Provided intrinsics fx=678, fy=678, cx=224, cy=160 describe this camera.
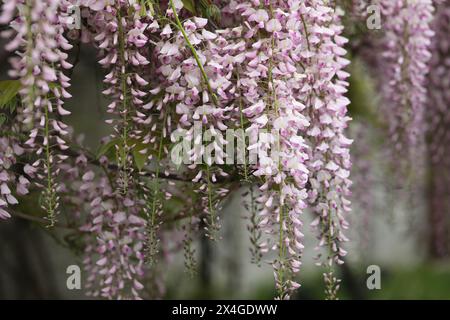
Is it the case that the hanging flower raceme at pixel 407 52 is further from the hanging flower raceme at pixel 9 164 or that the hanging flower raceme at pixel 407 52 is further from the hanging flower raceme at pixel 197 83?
the hanging flower raceme at pixel 9 164

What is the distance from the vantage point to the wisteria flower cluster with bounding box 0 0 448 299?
1493 mm

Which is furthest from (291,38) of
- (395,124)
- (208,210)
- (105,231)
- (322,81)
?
(395,124)

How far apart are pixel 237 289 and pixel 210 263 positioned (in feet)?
1.13

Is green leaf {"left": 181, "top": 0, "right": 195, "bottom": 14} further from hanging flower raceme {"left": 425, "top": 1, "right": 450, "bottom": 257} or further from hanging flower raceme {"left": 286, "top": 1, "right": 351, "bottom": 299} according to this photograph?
hanging flower raceme {"left": 425, "top": 1, "right": 450, "bottom": 257}

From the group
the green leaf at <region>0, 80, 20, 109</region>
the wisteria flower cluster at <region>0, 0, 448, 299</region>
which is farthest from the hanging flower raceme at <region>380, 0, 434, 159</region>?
the green leaf at <region>0, 80, 20, 109</region>

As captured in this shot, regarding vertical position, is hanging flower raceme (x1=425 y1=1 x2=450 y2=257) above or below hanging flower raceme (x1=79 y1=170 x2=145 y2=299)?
above

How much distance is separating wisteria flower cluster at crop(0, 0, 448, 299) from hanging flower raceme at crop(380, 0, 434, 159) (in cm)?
37

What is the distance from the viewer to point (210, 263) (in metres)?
4.54

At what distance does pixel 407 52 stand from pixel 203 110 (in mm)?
919

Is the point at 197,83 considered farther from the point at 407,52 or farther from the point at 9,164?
the point at 407,52

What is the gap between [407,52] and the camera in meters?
2.17

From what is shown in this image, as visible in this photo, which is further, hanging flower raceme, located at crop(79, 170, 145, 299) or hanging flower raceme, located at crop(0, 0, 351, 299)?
hanging flower raceme, located at crop(79, 170, 145, 299)

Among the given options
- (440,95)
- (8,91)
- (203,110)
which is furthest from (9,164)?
(440,95)

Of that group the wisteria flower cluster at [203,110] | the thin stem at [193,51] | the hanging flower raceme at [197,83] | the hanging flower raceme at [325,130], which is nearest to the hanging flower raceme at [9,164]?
the wisteria flower cluster at [203,110]
